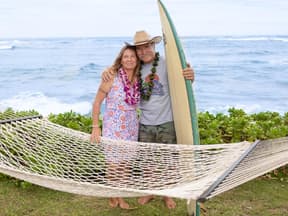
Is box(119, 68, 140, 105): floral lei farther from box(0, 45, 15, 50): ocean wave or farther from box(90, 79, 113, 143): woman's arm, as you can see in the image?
box(0, 45, 15, 50): ocean wave

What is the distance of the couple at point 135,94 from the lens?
2754 mm

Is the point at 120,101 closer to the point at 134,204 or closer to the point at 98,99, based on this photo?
the point at 98,99

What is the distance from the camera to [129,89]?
9.09 ft

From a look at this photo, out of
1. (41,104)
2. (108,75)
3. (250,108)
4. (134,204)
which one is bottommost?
(250,108)

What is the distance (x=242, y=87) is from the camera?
15531 millimetres

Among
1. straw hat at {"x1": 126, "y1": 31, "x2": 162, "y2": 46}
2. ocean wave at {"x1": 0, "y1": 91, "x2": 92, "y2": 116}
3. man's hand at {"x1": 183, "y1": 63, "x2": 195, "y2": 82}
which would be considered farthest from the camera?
ocean wave at {"x1": 0, "y1": 91, "x2": 92, "y2": 116}

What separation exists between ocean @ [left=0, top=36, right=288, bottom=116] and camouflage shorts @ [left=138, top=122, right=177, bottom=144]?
8.71 m

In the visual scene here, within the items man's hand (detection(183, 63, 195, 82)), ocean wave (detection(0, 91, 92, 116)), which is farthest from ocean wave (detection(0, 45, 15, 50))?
man's hand (detection(183, 63, 195, 82))

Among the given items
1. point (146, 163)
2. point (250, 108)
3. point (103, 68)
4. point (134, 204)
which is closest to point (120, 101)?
point (146, 163)

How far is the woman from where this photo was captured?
2746 millimetres

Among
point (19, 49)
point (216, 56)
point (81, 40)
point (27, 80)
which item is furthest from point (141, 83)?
point (81, 40)

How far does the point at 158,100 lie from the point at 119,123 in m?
0.28

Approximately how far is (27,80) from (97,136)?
14.6m

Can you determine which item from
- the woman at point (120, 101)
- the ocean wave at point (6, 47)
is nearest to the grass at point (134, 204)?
the woman at point (120, 101)
